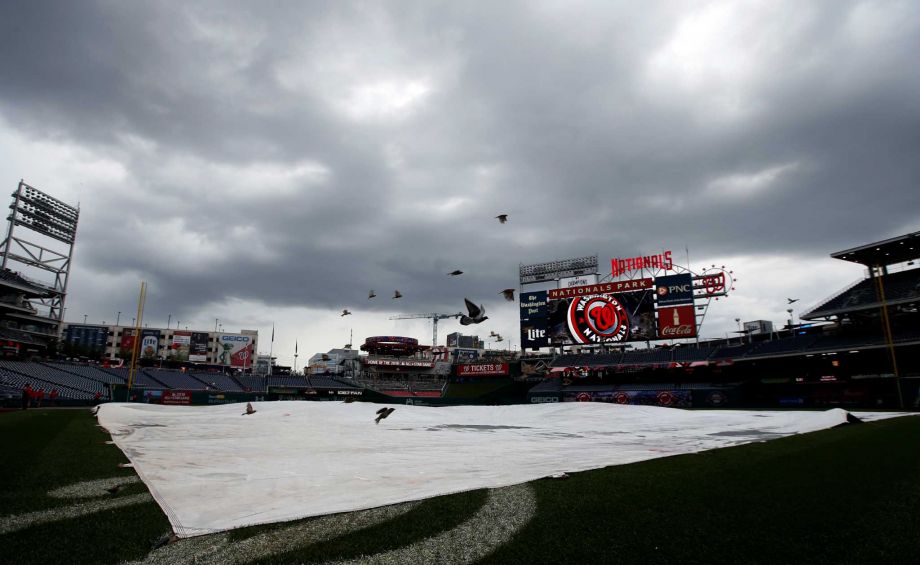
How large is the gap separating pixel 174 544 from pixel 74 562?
56cm

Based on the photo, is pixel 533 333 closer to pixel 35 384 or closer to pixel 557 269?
pixel 557 269

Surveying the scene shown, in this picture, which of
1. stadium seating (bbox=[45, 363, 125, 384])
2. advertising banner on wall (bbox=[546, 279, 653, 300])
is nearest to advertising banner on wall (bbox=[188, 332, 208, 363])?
stadium seating (bbox=[45, 363, 125, 384])

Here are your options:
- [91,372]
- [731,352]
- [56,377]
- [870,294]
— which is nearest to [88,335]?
[91,372]

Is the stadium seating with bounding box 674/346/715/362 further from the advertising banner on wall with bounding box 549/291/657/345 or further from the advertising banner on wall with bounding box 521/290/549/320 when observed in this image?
the advertising banner on wall with bounding box 521/290/549/320

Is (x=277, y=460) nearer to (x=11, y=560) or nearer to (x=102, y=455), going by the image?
(x=102, y=455)

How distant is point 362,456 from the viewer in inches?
308

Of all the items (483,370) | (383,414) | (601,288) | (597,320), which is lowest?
(383,414)

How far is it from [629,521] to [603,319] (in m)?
39.2

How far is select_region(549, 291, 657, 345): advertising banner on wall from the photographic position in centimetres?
3959

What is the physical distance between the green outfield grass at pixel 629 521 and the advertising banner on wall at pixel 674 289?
34.5 meters

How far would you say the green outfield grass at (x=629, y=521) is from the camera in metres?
3.05

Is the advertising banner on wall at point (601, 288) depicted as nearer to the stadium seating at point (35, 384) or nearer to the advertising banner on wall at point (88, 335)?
the stadium seating at point (35, 384)

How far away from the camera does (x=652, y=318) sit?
3931 cm

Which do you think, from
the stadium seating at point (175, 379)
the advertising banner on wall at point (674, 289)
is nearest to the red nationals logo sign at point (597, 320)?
the advertising banner on wall at point (674, 289)
